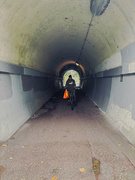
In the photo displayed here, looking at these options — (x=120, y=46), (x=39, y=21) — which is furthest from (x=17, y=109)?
(x=120, y=46)

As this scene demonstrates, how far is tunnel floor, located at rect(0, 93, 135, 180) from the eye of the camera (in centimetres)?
276

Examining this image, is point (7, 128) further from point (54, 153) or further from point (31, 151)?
point (54, 153)

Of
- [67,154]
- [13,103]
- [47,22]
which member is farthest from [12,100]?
[47,22]

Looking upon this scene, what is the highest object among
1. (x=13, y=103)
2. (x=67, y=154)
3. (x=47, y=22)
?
(x=47, y=22)

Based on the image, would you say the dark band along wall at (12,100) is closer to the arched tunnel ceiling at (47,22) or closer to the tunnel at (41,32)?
the tunnel at (41,32)

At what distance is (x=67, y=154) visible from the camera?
3430 millimetres

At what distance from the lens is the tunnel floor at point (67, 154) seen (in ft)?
9.05

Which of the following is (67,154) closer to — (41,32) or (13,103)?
(13,103)

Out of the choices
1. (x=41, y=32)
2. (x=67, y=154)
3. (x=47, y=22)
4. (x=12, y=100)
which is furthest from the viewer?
(x=41, y=32)

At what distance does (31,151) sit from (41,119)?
8.84 ft

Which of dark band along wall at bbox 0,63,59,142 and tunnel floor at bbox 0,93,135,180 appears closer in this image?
tunnel floor at bbox 0,93,135,180

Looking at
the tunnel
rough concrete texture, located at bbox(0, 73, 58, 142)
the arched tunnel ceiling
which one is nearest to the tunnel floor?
rough concrete texture, located at bbox(0, 73, 58, 142)

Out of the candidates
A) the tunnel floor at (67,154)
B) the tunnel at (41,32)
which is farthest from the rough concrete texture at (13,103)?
the tunnel floor at (67,154)

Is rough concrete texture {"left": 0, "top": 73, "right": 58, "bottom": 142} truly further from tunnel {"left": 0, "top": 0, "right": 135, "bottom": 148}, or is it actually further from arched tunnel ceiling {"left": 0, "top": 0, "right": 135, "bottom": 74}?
arched tunnel ceiling {"left": 0, "top": 0, "right": 135, "bottom": 74}
